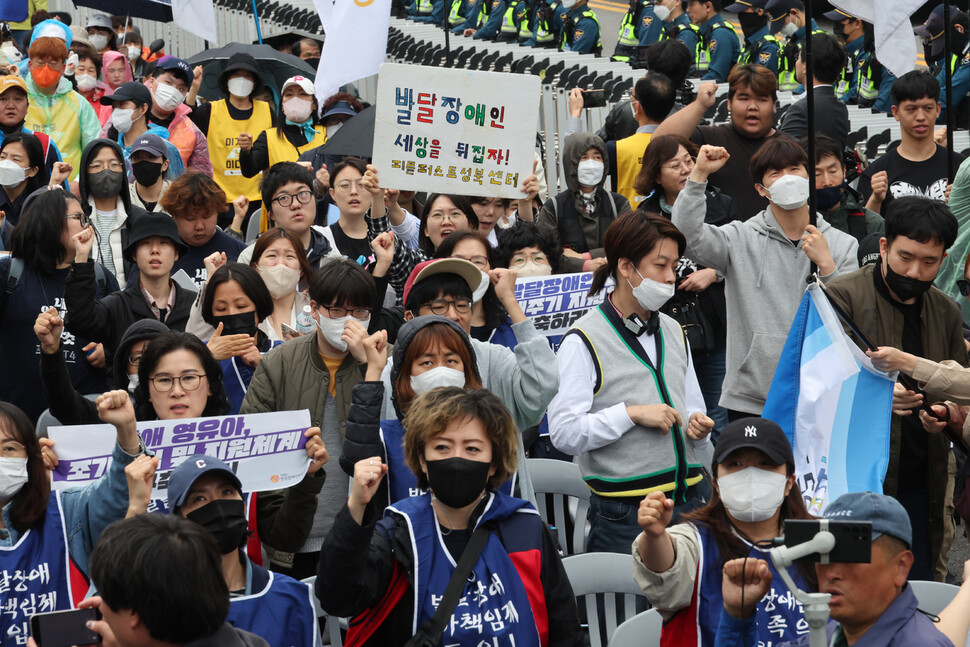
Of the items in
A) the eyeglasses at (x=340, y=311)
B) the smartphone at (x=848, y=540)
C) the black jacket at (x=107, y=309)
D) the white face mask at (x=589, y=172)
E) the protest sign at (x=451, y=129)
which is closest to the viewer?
the smartphone at (x=848, y=540)

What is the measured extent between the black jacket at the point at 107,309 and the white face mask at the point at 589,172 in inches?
94.5

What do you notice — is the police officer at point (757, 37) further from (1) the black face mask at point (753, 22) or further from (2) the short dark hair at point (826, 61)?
(2) the short dark hair at point (826, 61)

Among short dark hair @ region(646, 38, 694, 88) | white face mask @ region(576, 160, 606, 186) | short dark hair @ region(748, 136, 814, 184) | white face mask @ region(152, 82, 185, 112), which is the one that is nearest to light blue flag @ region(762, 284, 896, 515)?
short dark hair @ region(748, 136, 814, 184)

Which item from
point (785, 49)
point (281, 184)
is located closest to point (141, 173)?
point (281, 184)

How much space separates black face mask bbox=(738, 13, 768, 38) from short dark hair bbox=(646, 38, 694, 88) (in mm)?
11500

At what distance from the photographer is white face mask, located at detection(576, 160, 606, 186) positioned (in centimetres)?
741

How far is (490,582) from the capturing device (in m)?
3.79

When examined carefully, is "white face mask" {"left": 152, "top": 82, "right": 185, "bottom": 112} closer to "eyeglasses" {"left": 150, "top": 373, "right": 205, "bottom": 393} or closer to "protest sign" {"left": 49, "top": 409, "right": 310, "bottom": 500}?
"eyeglasses" {"left": 150, "top": 373, "right": 205, "bottom": 393}

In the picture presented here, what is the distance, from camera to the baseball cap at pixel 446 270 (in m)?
5.32

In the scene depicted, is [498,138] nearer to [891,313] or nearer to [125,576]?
[891,313]

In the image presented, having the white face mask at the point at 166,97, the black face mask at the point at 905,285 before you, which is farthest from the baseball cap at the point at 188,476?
the white face mask at the point at 166,97

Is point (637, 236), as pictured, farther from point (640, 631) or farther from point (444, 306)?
point (640, 631)

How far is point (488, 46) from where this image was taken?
77.4 feet

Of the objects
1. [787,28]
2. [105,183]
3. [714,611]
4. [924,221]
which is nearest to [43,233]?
[105,183]
